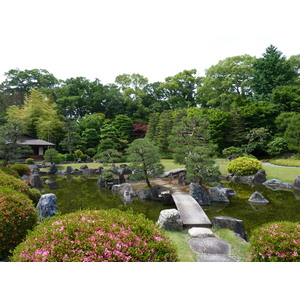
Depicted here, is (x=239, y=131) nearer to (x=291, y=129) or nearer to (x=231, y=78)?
(x=291, y=129)

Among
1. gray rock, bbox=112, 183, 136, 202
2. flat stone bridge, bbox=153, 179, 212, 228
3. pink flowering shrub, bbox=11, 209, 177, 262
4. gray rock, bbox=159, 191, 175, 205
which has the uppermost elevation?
pink flowering shrub, bbox=11, 209, 177, 262

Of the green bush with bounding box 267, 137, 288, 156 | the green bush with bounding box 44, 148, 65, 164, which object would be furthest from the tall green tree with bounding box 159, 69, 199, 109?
the green bush with bounding box 44, 148, 65, 164

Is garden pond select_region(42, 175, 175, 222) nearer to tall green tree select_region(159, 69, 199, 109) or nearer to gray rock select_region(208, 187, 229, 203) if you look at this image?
gray rock select_region(208, 187, 229, 203)

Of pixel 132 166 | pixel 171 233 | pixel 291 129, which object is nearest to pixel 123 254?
pixel 171 233

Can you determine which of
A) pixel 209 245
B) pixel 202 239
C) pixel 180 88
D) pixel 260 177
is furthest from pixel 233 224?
pixel 180 88

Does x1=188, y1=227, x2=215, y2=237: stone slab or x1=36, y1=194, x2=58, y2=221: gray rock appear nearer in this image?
x1=188, y1=227, x2=215, y2=237: stone slab

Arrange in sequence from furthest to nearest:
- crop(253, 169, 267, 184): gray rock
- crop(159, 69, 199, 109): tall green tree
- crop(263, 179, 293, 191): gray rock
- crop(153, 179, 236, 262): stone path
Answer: crop(159, 69, 199, 109): tall green tree → crop(253, 169, 267, 184): gray rock → crop(263, 179, 293, 191): gray rock → crop(153, 179, 236, 262): stone path

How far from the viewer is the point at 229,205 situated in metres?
6.70

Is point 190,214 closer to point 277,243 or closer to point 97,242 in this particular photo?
point 277,243

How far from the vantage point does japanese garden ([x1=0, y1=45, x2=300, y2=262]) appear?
2.03 metres

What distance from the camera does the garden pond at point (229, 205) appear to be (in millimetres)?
5496

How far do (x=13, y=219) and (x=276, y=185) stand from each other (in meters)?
9.92

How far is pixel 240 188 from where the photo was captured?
9.27 meters

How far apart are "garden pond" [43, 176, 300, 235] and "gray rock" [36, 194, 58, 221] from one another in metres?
1.17
